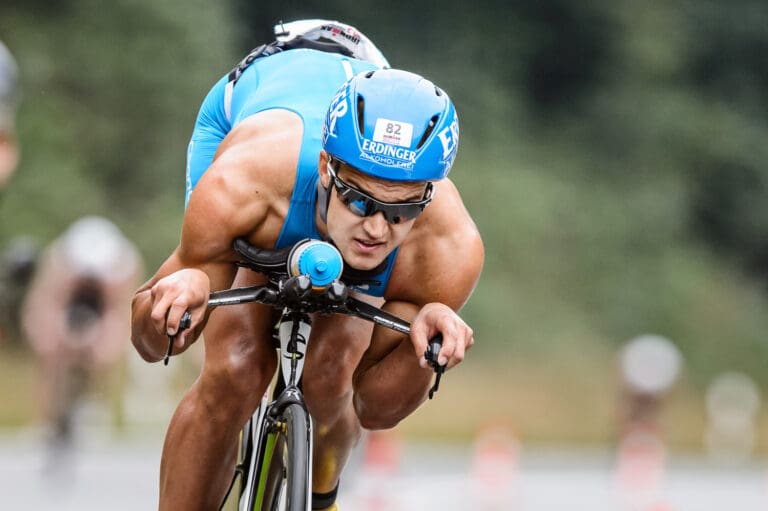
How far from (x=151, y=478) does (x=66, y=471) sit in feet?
3.50

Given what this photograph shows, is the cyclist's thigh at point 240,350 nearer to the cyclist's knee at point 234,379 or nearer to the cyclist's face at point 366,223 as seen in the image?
the cyclist's knee at point 234,379

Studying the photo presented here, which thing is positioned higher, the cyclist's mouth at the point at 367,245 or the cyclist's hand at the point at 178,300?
the cyclist's mouth at the point at 367,245

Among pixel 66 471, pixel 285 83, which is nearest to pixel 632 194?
pixel 66 471

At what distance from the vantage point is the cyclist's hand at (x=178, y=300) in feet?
19.6

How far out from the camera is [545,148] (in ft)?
124

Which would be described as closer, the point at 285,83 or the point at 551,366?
the point at 285,83

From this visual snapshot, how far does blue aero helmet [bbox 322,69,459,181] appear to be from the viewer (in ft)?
20.5

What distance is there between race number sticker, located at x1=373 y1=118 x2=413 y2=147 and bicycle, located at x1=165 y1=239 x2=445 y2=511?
1.50 feet

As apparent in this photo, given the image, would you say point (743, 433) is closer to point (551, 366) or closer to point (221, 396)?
point (551, 366)

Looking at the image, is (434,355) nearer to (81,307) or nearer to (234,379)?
(234,379)

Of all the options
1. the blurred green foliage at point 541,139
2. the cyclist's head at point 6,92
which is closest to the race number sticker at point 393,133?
the cyclist's head at point 6,92

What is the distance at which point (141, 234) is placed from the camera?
2800cm

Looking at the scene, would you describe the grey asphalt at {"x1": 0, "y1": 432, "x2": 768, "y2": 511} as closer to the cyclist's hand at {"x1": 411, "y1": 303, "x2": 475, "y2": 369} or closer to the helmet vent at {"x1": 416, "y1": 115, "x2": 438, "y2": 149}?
the cyclist's hand at {"x1": 411, "y1": 303, "x2": 475, "y2": 369}

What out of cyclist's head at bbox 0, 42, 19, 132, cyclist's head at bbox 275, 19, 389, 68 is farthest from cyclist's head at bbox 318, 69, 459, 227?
cyclist's head at bbox 275, 19, 389, 68
